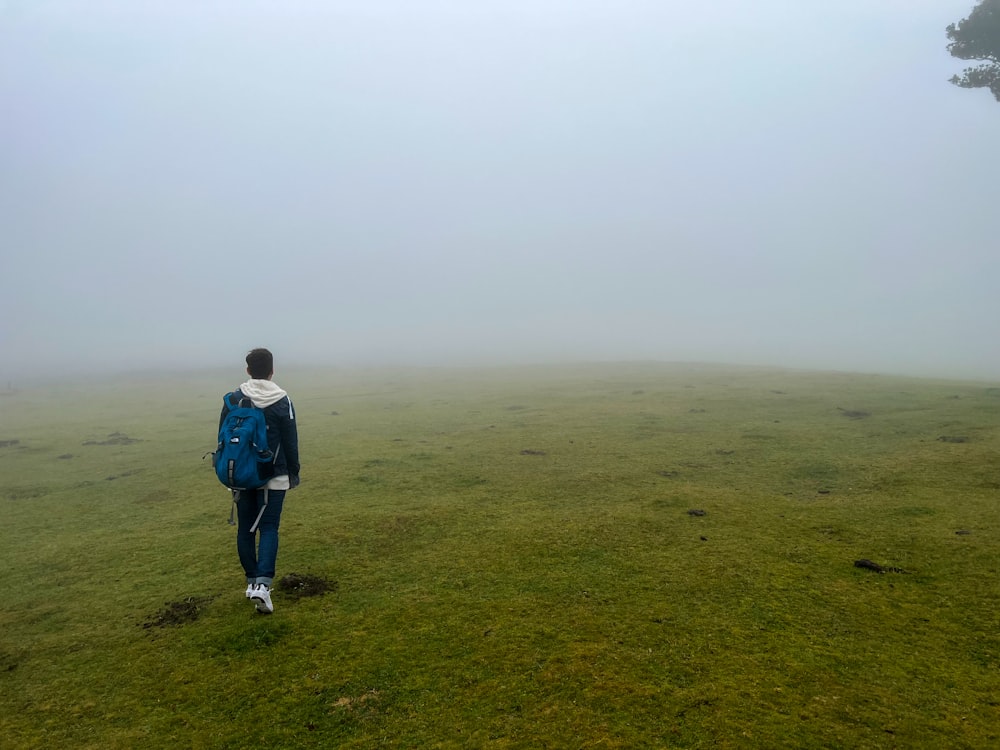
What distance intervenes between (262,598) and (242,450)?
1.11m

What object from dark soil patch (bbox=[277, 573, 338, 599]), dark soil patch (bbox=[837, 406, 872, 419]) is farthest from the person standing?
dark soil patch (bbox=[837, 406, 872, 419])

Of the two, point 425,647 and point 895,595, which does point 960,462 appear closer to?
point 895,595

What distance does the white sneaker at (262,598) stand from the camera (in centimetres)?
453

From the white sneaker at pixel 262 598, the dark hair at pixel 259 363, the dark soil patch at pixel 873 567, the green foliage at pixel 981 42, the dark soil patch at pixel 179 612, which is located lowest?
the dark soil patch at pixel 179 612

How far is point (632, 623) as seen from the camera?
4.11 m

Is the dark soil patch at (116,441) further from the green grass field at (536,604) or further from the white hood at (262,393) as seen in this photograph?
the white hood at (262,393)

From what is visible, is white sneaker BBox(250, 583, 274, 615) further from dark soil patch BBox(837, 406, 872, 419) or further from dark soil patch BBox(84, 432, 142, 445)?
dark soil patch BBox(837, 406, 872, 419)

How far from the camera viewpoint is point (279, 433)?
4.72 meters

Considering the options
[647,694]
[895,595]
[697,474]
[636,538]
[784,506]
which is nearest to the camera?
[647,694]

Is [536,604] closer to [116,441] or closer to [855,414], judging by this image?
[855,414]

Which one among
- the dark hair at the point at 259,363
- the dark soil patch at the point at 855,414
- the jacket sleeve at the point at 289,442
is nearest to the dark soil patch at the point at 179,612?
the jacket sleeve at the point at 289,442

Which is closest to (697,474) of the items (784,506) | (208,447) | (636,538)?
(784,506)

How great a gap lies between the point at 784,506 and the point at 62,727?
259 inches

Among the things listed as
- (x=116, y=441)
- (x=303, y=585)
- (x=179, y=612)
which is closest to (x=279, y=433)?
(x=303, y=585)
